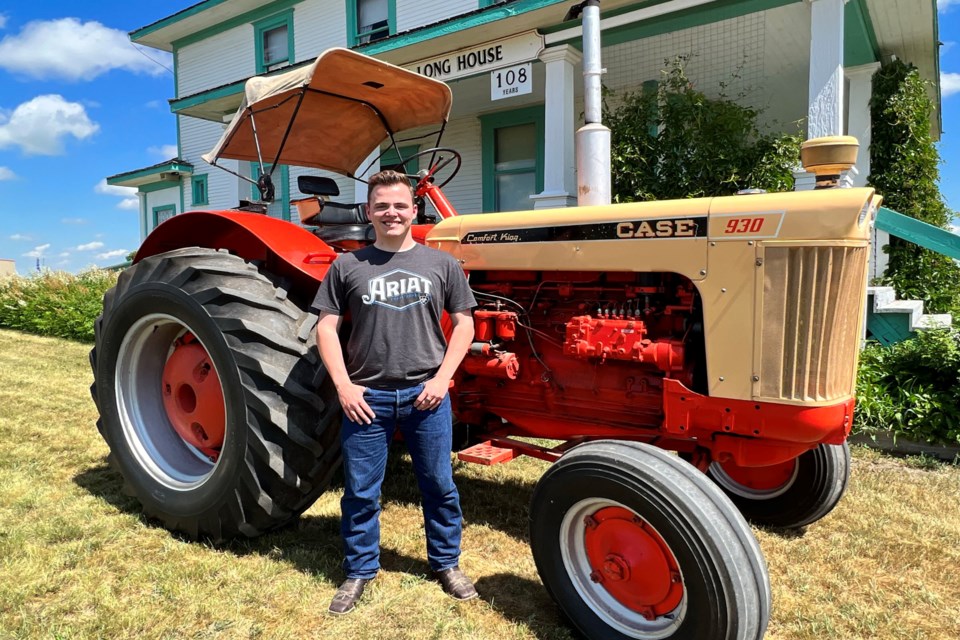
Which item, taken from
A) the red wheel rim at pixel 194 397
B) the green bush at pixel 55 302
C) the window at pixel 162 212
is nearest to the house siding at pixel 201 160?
the window at pixel 162 212

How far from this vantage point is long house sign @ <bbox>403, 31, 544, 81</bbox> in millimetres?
7422

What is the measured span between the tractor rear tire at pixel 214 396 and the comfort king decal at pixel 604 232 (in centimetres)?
86

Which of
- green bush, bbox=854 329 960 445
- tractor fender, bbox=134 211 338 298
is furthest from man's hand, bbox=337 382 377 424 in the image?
green bush, bbox=854 329 960 445

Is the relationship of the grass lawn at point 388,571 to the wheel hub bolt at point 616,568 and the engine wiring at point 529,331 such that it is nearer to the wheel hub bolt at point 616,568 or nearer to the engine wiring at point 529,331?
the wheel hub bolt at point 616,568

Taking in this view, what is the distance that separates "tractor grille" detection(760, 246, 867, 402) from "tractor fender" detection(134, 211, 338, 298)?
5.84 feet

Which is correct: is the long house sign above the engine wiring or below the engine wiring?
above

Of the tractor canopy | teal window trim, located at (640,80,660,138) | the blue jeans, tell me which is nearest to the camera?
the blue jeans

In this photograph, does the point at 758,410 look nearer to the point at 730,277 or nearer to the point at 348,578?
the point at 730,277

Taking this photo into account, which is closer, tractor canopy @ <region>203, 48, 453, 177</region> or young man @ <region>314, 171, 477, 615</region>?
young man @ <region>314, 171, 477, 615</region>

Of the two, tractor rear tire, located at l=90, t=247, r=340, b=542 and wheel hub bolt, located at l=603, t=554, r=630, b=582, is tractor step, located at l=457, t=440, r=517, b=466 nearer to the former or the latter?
tractor rear tire, located at l=90, t=247, r=340, b=542

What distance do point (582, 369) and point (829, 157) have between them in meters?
1.18

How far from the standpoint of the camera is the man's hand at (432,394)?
2328 mm

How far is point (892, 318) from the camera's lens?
17.7ft

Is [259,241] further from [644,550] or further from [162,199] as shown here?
[162,199]
